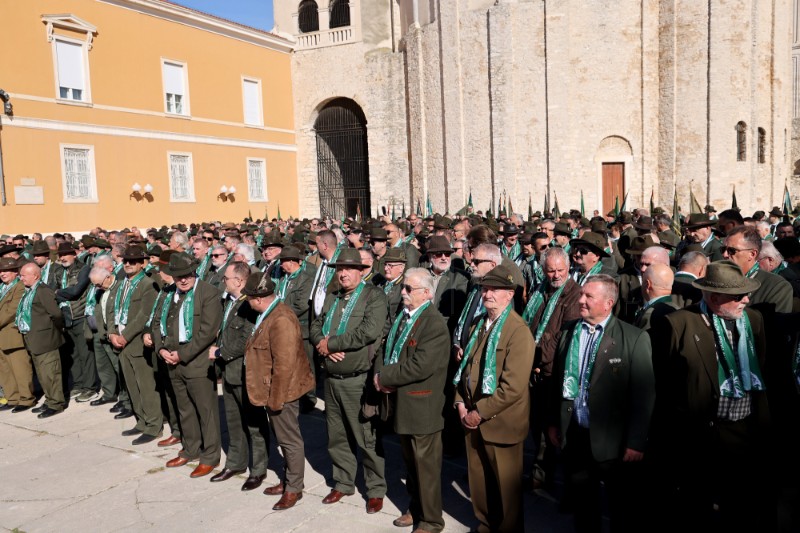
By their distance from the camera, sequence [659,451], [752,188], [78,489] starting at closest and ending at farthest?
1. [659,451]
2. [78,489]
3. [752,188]

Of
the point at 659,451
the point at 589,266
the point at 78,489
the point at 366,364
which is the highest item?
the point at 589,266

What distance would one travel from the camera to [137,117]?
23.6 m

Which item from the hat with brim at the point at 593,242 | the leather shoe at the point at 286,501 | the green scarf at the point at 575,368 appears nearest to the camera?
the green scarf at the point at 575,368

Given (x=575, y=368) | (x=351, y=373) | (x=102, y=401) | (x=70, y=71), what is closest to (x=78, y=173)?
(x=70, y=71)

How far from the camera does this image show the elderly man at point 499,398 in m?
4.27

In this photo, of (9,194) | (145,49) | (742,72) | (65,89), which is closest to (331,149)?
(145,49)

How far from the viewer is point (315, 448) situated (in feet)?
22.1

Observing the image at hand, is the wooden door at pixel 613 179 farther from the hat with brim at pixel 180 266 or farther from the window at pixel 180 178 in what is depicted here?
the hat with brim at pixel 180 266

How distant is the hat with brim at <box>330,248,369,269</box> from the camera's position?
5.48 metres

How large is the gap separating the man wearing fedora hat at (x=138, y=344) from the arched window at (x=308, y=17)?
90.3 ft

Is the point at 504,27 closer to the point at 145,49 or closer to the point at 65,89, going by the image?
the point at 145,49

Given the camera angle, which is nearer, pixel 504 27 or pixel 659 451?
pixel 659 451

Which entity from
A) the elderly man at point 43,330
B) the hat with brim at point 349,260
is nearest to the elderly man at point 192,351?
the hat with brim at point 349,260

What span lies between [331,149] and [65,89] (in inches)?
525
